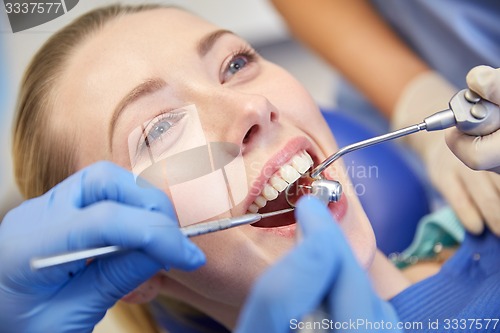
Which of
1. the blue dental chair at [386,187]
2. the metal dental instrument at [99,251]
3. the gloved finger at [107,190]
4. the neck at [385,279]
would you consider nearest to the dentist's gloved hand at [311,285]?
the metal dental instrument at [99,251]

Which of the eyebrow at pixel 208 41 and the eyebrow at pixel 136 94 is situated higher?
the eyebrow at pixel 208 41

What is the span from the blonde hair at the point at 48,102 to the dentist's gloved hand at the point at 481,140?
0.53 metres

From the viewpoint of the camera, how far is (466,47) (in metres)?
1.32

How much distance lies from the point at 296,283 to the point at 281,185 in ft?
0.92

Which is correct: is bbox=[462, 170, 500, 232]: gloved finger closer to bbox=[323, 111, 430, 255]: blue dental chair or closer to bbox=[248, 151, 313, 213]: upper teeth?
bbox=[323, 111, 430, 255]: blue dental chair

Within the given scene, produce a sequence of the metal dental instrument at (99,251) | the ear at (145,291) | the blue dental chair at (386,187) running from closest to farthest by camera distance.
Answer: the metal dental instrument at (99,251)
the ear at (145,291)
the blue dental chair at (386,187)

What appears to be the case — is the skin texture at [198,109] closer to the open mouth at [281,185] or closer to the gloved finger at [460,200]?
the open mouth at [281,185]

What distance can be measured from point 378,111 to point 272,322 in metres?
1.12

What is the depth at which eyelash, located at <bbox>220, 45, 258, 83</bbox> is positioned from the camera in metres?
0.90

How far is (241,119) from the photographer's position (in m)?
0.82

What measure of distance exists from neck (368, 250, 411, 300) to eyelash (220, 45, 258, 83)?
1.27ft

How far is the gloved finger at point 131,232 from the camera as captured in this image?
0.69 meters

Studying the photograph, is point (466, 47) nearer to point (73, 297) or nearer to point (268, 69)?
point (268, 69)

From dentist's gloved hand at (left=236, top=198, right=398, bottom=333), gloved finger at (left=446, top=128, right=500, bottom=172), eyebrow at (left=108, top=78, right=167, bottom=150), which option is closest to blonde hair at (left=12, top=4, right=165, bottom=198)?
eyebrow at (left=108, top=78, right=167, bottom=150)
